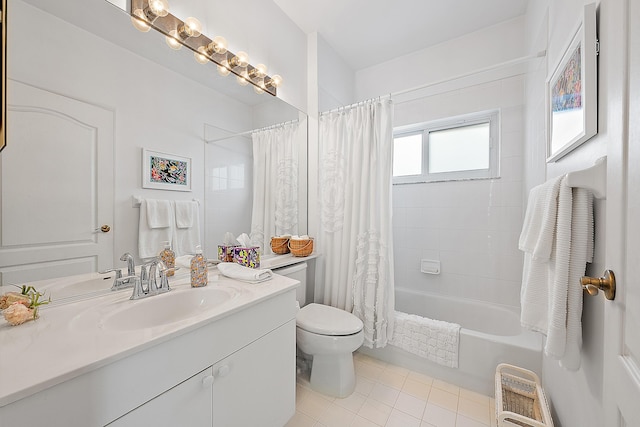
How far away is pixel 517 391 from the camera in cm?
135

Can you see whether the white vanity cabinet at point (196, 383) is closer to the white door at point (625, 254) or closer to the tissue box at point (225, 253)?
the tissue box at point (225, 253)

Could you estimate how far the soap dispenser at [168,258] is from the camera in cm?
122

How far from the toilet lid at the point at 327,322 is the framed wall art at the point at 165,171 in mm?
1054

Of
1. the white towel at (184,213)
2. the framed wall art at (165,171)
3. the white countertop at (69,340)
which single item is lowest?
the white countertop at (69,340)

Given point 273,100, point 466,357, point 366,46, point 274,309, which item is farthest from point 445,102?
point 274,309

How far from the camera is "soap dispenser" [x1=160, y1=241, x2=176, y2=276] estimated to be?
122cm

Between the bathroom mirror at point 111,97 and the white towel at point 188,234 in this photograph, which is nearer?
the bathroom mirror at point 111,97

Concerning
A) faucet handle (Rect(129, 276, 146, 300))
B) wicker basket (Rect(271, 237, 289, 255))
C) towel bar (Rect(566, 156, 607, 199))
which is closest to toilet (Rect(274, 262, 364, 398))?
wicker basket (Rect(271, 237, 289, 255))

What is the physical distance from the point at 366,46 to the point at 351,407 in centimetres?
284

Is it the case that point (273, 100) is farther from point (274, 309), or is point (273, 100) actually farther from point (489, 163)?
point (489, 163)

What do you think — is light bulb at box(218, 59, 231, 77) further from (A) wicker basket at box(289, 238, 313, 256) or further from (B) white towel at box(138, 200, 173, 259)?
(A) wicker basket at box(289, 238, 313, 256)

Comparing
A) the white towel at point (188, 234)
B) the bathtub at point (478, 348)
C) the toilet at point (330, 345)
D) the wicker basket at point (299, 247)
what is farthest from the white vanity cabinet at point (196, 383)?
the bathtub at point (478, 348)

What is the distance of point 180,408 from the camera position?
782mm

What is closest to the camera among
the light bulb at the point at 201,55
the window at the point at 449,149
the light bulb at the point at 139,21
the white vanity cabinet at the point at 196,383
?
the white vanity cabinet at the point at 196,383
